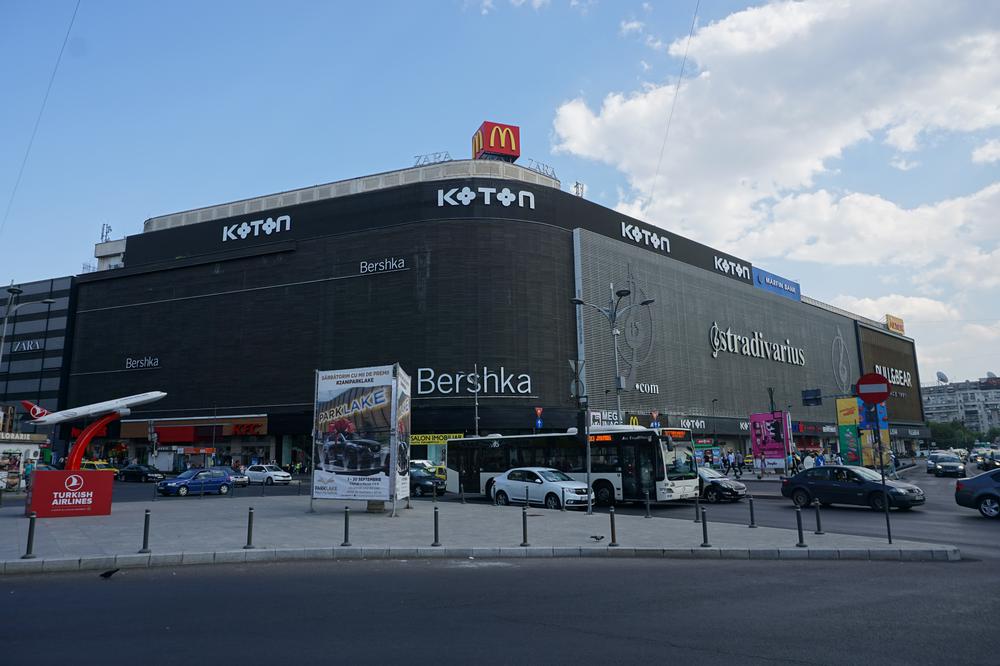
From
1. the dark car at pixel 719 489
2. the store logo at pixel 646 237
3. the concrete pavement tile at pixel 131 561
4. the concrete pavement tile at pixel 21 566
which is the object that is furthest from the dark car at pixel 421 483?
the store logo at pixel 646 237

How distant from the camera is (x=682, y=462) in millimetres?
24750

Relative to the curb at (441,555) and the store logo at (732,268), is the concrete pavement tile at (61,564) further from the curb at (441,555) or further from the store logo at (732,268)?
the store logo at (732,268)

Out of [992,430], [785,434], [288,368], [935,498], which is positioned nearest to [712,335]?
[785,434]

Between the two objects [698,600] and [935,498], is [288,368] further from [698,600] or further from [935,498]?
[698,600]

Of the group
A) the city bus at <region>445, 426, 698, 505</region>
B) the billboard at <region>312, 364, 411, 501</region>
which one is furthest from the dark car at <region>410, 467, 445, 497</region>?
the billboard at <region>312, 364, 411, 501</region>

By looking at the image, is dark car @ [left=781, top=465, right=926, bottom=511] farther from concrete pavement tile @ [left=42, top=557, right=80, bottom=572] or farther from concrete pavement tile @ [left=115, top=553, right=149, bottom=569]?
concrete pavement tile @ [left=42, top=557, right=80, bottom=572]

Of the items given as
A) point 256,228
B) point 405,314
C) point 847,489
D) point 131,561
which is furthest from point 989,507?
point 256,228

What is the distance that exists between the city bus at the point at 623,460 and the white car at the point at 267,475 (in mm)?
24743

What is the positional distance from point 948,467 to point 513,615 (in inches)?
1859

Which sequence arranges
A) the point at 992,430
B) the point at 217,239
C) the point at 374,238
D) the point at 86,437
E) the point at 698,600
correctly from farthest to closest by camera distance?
the point at 992,430, the point at 217,239, the point at 374,238, the point at 86,437, the point at 698,600

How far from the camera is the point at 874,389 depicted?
1396 cm

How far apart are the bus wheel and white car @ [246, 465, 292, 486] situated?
29.7 meters

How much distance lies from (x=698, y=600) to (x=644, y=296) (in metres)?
62.6

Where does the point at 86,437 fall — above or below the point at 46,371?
below
